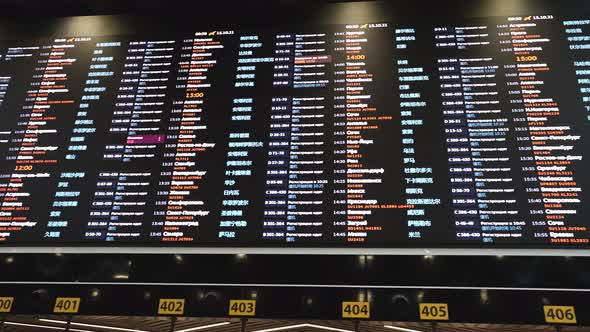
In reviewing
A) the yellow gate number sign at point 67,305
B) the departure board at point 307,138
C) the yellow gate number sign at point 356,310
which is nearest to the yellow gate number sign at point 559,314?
the departure board at point 307,138

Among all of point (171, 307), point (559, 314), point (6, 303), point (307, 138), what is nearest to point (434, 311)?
point (559, 314)

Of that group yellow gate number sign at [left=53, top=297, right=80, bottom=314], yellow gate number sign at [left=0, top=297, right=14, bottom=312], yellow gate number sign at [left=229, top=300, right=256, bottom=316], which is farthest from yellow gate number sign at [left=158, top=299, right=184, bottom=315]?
yellow gate number sign at [left=0, top=297, right=14, bottom=312]

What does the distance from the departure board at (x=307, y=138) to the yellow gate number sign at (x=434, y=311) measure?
1.76ft

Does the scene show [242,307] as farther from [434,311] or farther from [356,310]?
[434,311]

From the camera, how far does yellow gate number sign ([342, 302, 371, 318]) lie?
200 inches

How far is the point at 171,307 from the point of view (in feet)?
17.3

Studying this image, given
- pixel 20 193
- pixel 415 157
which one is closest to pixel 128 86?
pixel 20 193

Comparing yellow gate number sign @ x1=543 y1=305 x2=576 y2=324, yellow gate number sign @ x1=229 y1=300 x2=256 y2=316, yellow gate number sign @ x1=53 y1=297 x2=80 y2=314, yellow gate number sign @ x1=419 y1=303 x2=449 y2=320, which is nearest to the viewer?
yellow gate number sign @ x1=543 y1=305 x2=576 y2=324

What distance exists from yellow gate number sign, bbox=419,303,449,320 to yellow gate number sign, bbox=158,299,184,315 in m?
2.14

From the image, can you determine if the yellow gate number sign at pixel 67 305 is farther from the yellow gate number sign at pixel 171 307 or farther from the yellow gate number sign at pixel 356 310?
the yellow gate number sign at pixel 356 310

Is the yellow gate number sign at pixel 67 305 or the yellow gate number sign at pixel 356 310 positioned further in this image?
the yellow gate number sign at pixel 67 305

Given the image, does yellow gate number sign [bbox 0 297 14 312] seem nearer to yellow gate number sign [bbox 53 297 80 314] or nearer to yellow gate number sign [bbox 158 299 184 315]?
yellow gate number sign [bbox 53 297 80 314]

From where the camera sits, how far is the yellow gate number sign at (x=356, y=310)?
5070 mm

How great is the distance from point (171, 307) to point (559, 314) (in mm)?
3384
